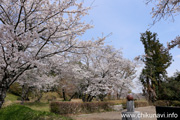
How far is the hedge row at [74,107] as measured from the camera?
920cm

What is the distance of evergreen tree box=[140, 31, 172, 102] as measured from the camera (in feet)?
59.6

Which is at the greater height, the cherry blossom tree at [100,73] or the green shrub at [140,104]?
the cherry blossom tree at [100,73]

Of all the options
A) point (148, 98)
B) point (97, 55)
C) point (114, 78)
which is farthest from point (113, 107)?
point (148, 98)

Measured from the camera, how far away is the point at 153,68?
22.5 metres

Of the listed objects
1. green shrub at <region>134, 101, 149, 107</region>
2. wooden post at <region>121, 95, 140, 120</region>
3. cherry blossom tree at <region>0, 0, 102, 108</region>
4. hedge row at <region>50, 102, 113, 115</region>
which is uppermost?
cherry blossom tree at <region>0, 0, 102, 108</region>

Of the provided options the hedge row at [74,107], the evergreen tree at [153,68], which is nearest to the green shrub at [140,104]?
the evergreen tree at [153,68]

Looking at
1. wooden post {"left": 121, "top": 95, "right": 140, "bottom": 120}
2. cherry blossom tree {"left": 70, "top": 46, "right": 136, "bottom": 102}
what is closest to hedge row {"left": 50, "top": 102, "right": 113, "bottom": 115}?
cherry blossom tree {"left": 70, "top": 46, "right": 136, "bottom": 102}

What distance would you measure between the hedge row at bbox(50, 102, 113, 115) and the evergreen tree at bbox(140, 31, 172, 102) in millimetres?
9418

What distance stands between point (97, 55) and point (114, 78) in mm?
3132

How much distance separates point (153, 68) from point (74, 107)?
59.4 ft

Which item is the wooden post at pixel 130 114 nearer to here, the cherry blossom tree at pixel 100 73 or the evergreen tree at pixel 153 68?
the cherry blossom tree at pixel 100 73

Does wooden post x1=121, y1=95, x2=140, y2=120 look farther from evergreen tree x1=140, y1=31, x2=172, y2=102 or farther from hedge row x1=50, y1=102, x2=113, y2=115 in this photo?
evergreen tree x1=140, y1=31, x2=172, y2=102

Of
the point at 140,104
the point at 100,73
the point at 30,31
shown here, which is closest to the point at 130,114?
the point at 30,31

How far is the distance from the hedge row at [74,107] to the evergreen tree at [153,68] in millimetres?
9418
